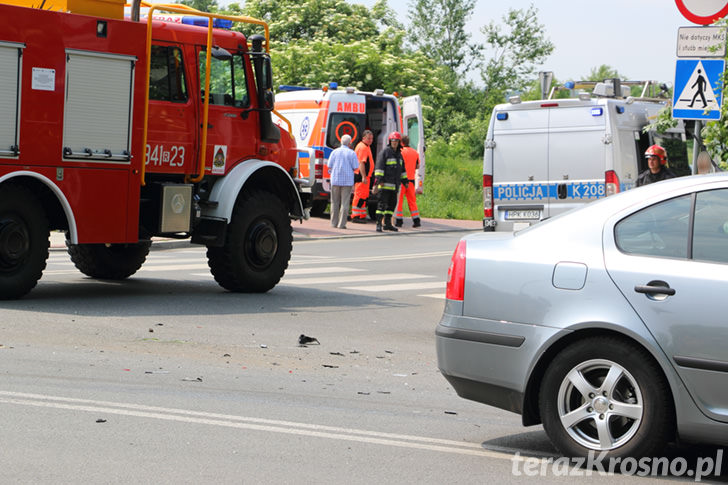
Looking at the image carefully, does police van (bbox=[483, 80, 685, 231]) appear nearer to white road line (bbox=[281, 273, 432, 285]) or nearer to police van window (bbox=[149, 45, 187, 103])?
white road line (bbox=[281, 273, 432, 285])

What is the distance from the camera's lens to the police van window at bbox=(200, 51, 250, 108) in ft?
43.4

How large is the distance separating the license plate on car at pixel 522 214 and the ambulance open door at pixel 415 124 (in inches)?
437

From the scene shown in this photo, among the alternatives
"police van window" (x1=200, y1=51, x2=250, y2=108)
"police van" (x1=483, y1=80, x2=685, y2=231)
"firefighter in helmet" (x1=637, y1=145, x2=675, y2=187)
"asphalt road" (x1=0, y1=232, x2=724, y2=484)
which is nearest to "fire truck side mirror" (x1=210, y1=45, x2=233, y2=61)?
"police van window" (x1=200, y1=51, x2=250, y2=108)

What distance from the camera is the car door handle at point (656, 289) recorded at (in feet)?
18.1

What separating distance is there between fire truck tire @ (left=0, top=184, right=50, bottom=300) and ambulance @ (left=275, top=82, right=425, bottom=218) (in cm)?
1273

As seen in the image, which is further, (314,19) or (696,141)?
(314,19)

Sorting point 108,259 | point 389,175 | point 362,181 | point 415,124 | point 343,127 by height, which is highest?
point 415,124

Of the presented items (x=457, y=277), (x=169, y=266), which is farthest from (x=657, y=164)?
(x=169, y=266)

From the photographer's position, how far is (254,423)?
21.3ft

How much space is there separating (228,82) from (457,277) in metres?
7.87

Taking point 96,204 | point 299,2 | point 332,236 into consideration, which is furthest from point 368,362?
point 299,2

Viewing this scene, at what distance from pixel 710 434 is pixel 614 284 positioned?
81 cm

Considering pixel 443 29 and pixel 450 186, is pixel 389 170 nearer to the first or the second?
pixel 450 186

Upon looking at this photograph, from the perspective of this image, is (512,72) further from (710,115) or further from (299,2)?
(710,115)
